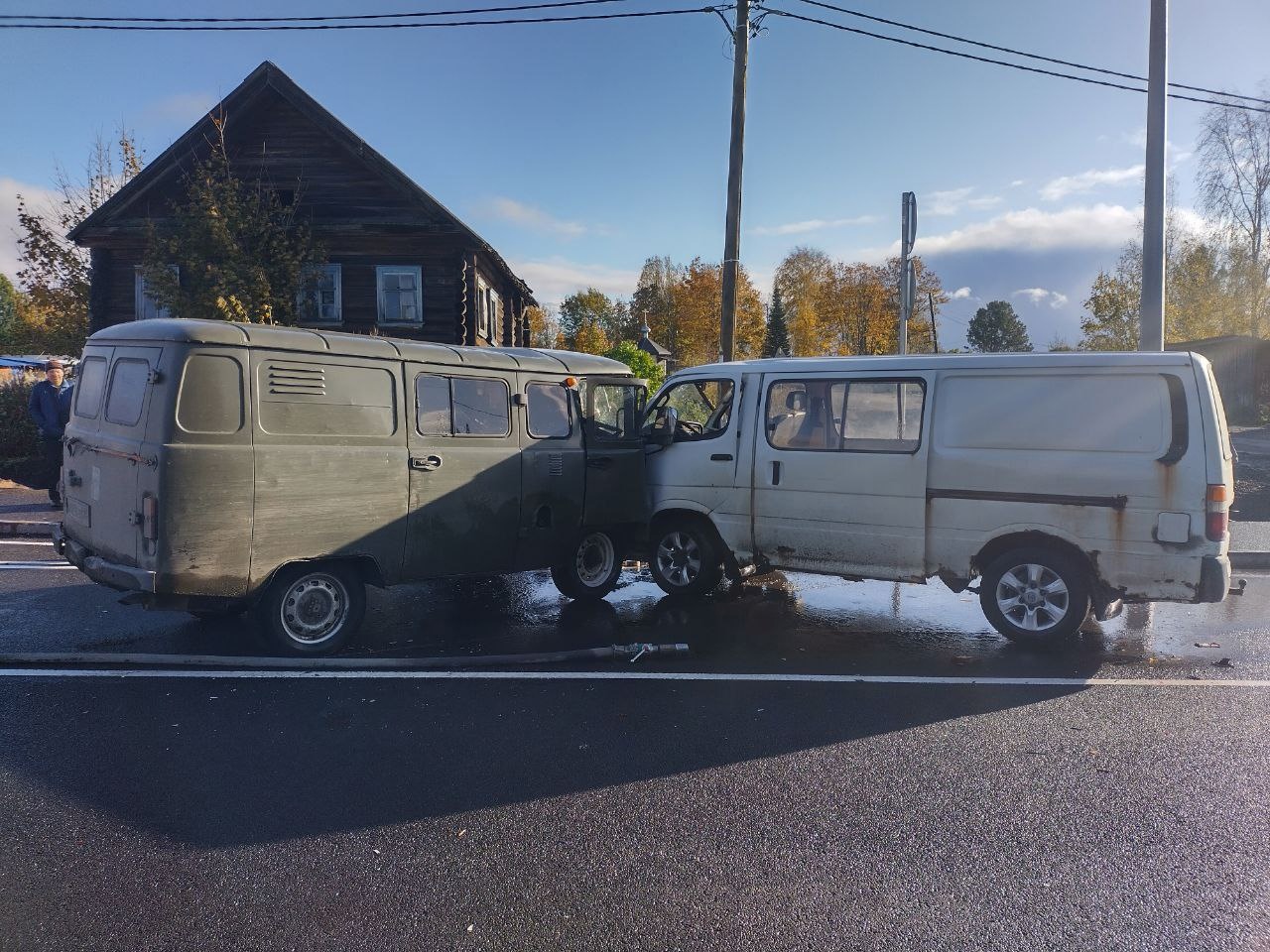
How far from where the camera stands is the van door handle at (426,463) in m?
6.79

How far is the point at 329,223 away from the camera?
73.3 ft

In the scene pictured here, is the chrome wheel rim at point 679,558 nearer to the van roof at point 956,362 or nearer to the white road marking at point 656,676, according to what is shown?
the van roof at point 956,362

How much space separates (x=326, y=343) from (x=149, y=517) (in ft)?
5.31

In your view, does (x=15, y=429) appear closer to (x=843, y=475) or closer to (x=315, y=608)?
(x=315, y=608)

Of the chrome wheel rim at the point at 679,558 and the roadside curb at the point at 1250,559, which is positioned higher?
the chrome wheel rim at the point at 679,558

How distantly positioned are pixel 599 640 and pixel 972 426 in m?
3.31

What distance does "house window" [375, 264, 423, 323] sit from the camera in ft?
74.9

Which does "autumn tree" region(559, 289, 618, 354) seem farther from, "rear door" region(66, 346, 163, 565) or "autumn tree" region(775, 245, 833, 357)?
"rear door" region(66, 346, 163, 565)

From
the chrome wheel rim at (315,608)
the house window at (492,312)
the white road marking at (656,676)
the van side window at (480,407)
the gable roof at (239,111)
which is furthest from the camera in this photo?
the house window at (492,312)

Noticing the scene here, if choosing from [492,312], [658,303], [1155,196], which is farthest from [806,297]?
[1155,196]

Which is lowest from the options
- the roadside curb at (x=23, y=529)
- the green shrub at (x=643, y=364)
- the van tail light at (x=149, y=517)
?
the roadside curb at (x=23, y=529)

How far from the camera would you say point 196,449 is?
5668 millimetres

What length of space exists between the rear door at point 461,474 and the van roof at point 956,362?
219 centimetres

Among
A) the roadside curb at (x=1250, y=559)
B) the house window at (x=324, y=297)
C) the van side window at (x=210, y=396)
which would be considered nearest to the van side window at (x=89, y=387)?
the van side window at (x=210, y=396)
